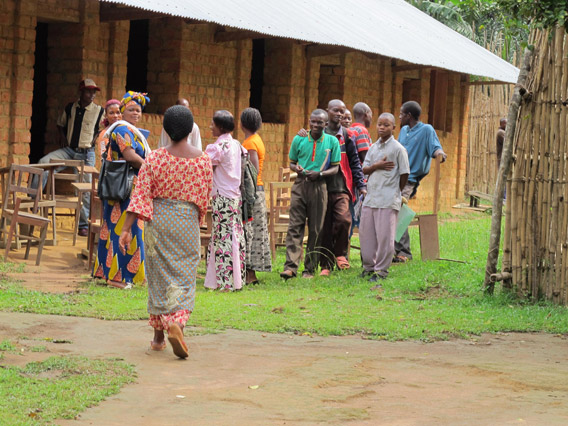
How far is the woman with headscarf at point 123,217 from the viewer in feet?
27.5

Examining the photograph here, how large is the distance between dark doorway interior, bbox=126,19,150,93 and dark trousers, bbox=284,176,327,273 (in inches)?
213

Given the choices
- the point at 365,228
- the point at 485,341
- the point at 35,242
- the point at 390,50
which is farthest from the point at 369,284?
the point at 390,50

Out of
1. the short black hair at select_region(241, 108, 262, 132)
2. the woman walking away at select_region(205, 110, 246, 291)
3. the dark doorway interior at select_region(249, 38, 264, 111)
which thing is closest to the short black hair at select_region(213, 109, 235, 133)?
the woman walking away at select_region(205, 110, 246, 291)

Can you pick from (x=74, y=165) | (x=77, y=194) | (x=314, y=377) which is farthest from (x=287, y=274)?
(x=314, y=377)

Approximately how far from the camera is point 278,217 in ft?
37.5

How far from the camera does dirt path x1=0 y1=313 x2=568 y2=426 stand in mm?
4770

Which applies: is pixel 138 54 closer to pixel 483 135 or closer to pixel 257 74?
pixel 257 74

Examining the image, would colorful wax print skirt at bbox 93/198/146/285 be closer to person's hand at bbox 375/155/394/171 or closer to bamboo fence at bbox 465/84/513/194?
person's hand at bbox 375/155/394/171

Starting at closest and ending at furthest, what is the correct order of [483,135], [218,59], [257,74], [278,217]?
[278,217]
[218,59]
[257,74]
[483,135]

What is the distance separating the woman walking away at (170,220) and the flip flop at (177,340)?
19 cm

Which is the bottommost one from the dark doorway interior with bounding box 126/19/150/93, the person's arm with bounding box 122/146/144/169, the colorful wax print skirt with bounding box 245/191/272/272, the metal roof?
the colorful wax print skirt with bounding box 245/191/272/272

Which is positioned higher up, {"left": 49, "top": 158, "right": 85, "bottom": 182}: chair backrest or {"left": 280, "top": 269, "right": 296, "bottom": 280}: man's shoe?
{"left": 49, "top": 158, "right": 85, "bottom": 182}: chair backrest

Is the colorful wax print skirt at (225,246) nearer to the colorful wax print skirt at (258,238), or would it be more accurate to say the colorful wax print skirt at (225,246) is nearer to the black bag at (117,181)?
the colorful wax print skirt at (258,238)

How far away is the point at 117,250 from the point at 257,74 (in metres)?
8.54
